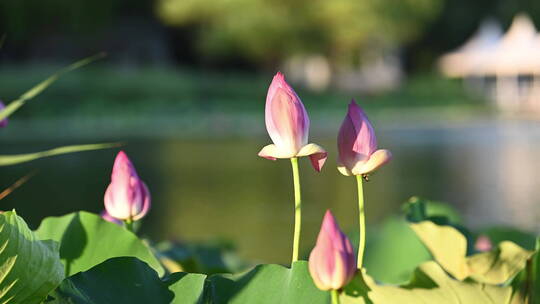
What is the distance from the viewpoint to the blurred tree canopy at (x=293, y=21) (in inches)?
859

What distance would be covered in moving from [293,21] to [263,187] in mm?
15066

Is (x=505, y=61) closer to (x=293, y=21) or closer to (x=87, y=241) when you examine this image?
(x=293, y=21)

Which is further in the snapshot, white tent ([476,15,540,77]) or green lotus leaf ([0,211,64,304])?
white tent ([476,15,540,77])

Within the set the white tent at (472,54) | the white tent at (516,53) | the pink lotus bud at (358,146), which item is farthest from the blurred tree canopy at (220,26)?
the pink lotus bud at (358,146)

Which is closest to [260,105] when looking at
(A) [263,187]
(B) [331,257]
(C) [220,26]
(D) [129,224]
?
(C) [220,26]

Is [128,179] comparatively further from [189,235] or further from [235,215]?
[235,215]

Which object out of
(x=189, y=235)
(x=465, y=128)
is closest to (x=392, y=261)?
(x=189, y=235)

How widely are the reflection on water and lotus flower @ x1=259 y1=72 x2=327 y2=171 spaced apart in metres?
3.65

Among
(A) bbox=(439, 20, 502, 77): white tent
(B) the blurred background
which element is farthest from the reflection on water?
(A) bbox=(439, 20, 502, 77): white tent

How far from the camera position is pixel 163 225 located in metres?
5.88

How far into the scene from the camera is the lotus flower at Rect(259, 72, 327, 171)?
64cm

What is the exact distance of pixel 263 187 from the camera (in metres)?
8.26

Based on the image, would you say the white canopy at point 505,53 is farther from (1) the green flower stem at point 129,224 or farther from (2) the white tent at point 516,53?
(1) the green flower stem at point 129,224

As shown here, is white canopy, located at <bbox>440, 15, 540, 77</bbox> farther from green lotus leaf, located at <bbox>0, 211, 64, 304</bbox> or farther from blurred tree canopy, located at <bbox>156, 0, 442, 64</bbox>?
green lotus leaf, located at <bbox>0, 211, 64, 304</bbox>
